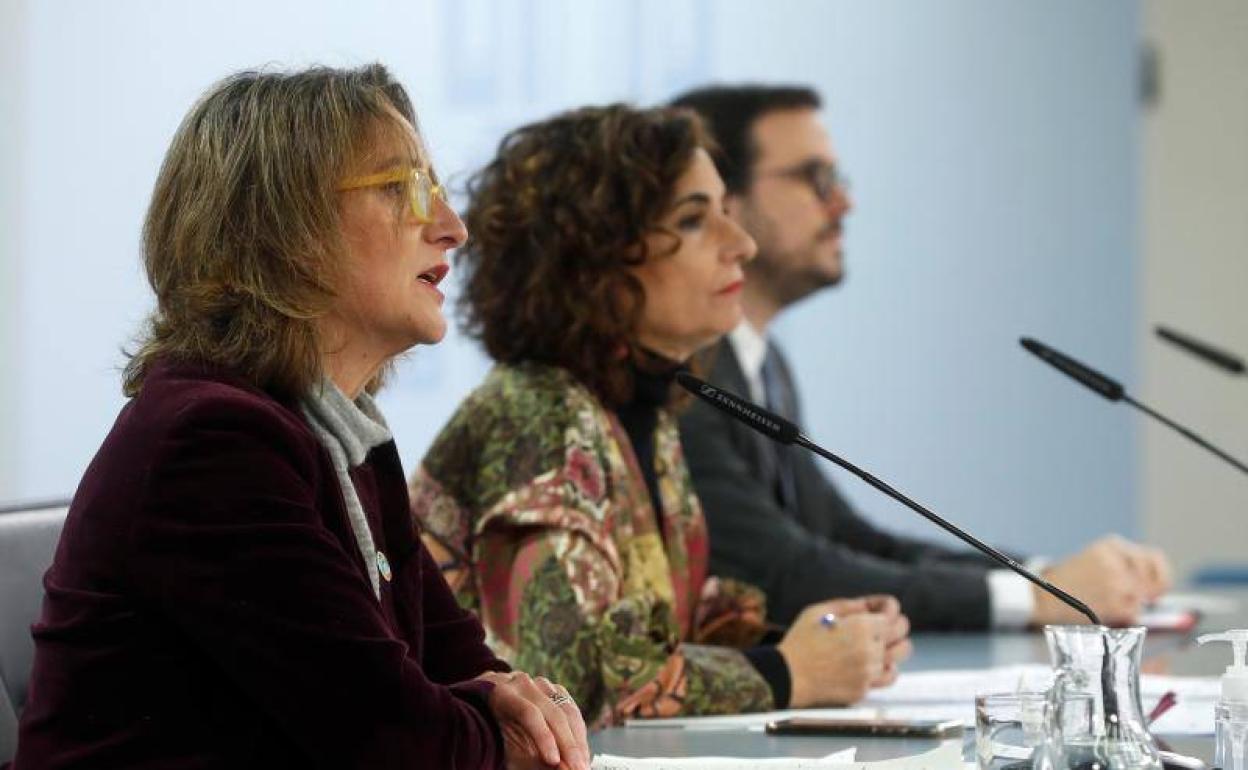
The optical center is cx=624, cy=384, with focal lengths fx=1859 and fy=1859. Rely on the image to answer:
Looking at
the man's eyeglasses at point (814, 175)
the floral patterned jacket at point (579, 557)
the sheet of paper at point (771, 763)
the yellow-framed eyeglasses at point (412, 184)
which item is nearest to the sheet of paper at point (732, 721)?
the floral patterned jacket at point (579, 557)

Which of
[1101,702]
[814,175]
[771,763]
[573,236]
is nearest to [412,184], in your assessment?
[771,763]

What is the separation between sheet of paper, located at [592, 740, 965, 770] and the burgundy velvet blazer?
0.69ft

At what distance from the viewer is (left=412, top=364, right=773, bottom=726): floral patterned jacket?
2.01 m

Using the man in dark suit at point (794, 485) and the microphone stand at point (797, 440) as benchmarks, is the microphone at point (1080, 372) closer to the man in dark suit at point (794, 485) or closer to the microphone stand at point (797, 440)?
the microphone stand at point (797, 440)

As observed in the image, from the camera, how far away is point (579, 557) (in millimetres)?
2068

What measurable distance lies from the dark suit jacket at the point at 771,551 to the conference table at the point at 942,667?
2.7 inches

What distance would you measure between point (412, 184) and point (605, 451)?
0.72 metres

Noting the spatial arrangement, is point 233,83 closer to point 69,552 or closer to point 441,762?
point 69,552

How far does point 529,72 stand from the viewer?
368 cm

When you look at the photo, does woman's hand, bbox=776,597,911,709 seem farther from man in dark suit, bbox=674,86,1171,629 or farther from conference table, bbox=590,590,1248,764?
man in dark suit, bbox=674,86,1171,629

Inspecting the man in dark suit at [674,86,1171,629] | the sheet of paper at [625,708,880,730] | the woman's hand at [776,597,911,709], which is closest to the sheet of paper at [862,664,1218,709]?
the woman's hand at [776,597,911,709]

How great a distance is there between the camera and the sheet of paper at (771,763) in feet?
5.10

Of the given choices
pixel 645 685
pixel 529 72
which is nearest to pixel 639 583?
pixel 645 685

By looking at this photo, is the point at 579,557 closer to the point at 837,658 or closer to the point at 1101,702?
the point at 837,658
